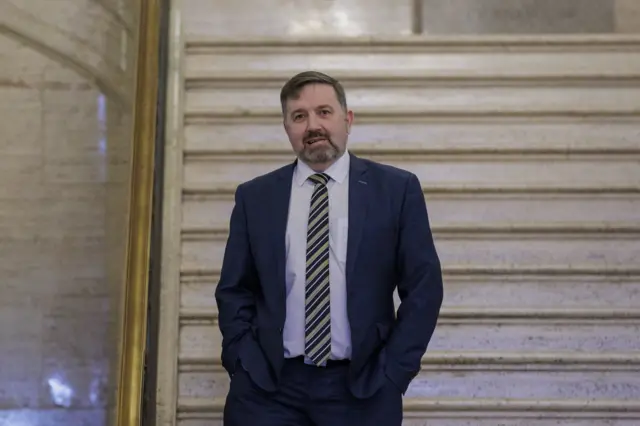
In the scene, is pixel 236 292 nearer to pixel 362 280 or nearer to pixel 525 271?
pixel 362 280

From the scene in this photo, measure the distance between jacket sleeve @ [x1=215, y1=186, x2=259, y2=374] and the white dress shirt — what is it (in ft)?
0.45

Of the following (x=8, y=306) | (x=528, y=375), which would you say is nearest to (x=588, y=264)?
(x=528, y=375)

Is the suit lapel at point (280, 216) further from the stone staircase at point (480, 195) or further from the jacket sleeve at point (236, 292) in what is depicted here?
the stone staircase at point (480, 195)

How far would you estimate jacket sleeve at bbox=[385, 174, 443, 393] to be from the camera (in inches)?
85.8

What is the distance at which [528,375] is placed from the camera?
3.54 metres

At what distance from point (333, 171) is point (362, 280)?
0.35 m

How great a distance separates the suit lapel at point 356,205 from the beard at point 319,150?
0.09 meters

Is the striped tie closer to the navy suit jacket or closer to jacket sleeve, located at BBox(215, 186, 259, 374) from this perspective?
the navy suit jacket

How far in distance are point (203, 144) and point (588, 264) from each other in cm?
185

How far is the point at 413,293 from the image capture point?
2238 mm

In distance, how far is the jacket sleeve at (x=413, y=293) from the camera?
218cm

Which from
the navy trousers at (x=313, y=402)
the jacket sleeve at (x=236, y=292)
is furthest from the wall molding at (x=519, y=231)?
the navy trousers at (x=313, y=402)

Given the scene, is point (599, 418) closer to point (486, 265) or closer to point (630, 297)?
point (630, 297)

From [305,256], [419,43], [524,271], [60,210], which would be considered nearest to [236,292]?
[305,256]
